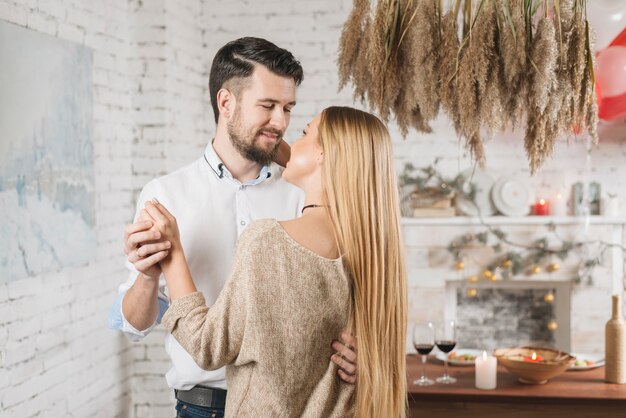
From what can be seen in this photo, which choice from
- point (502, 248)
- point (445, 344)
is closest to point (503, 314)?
point (502, 248)

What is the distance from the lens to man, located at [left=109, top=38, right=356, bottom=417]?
1841 millimetres

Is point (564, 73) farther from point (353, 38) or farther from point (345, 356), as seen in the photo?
point (345, 356)

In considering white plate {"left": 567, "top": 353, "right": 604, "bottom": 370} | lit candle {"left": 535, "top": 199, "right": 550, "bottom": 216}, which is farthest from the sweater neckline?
lit candle {"left": 535, "top": 199, "right": 550, "bottom": 216}

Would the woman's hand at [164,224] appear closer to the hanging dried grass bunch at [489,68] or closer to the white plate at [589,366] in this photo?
the hanging dried grass bunch at [489,68]

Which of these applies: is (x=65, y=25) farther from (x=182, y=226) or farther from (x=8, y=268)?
(x=182, y=226)

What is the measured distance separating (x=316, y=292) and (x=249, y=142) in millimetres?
662

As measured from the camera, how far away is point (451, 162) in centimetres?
472

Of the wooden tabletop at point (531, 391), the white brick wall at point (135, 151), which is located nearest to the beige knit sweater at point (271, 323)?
the white brick wall at point (135, 151)

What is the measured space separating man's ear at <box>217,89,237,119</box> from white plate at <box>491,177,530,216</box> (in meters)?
3.02

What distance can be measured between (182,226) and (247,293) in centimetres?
60

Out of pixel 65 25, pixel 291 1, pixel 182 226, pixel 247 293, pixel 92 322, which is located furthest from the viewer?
pixel 291 1

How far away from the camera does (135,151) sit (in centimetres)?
387

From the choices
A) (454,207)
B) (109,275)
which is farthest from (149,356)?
(454,207)

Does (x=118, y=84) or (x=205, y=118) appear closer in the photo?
(x=118, y=84)
